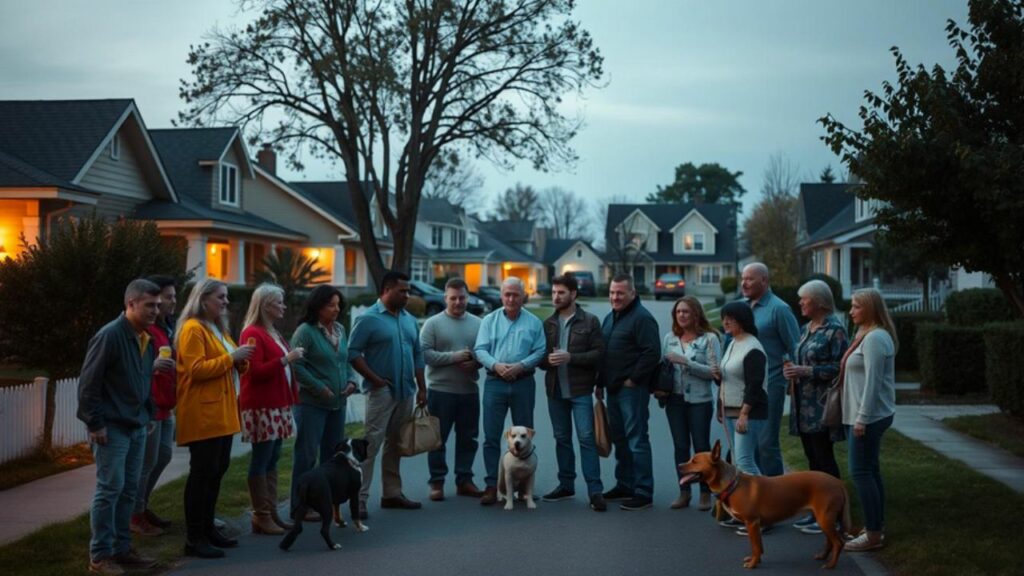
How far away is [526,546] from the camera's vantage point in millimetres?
7812

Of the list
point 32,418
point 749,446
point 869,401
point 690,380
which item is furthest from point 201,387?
→ point 32,418

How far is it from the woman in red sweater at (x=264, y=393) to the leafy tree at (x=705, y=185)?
99.3m

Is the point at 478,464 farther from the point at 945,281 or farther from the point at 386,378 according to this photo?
the point at 945,281

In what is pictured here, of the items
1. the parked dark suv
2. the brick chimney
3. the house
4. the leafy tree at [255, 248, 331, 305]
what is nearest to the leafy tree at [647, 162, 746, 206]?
the house

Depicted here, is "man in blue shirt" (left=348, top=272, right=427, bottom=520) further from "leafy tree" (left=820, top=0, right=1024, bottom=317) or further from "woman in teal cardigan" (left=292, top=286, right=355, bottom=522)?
"leafy tree" (left=820, top=0, right=1024, bottom=317)

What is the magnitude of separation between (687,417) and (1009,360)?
7326mm

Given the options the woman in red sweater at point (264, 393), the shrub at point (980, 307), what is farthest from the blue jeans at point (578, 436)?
the shrub at point (980, 307)

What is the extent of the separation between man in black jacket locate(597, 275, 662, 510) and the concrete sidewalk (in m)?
3.77

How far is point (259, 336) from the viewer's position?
8039 millimetres

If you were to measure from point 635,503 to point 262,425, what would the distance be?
3.47 meters

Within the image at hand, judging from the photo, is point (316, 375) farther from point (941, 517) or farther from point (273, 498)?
point (941, 517)

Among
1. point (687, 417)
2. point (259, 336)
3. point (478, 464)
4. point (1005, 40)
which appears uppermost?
point (1005, 40)

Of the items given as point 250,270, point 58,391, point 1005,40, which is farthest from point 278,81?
point 1005,40

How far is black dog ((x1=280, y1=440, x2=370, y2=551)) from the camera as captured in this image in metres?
7.62
